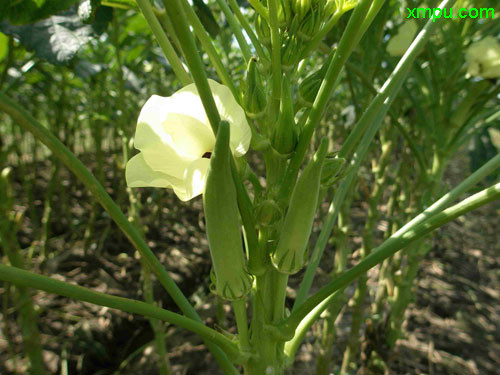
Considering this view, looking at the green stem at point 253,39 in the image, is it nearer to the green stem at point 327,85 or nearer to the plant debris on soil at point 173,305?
the green stem at point 327,85

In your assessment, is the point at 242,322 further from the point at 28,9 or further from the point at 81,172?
the point at 28,9

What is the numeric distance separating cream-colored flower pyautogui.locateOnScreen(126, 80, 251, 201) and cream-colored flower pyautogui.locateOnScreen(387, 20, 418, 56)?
3.02ft

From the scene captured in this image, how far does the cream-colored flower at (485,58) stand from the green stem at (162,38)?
0.93 meters

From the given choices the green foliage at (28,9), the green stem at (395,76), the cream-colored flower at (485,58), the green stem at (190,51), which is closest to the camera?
the green stem at (190,51)

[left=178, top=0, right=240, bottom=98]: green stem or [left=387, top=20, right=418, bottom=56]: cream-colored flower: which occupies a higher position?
[left=387, top=20, right=418, bottom=56]: cream-colored flower

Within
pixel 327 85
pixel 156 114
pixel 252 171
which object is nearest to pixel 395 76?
pixel 327 85

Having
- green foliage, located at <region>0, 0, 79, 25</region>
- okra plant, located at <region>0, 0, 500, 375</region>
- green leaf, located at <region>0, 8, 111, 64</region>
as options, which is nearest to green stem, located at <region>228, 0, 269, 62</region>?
okra plant, located at <region>0, 0, 500, 375</region>

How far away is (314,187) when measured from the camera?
496 millimetres

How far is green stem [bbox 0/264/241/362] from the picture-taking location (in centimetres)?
40

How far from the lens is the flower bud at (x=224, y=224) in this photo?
40cm

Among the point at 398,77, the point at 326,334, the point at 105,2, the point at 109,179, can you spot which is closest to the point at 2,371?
the point at 326,334

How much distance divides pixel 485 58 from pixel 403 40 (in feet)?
0.79

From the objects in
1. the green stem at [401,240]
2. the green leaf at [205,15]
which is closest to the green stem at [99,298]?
the green stem at [401,240]

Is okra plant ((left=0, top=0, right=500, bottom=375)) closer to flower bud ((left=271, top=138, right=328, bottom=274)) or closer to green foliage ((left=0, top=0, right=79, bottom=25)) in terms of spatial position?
flower bud ((left=271, top=138, right=328, bottom=274))
